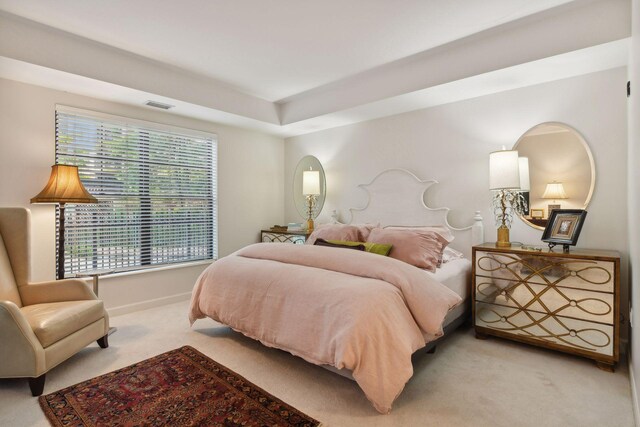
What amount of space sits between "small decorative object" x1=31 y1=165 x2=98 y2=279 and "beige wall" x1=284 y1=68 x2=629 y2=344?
292cm

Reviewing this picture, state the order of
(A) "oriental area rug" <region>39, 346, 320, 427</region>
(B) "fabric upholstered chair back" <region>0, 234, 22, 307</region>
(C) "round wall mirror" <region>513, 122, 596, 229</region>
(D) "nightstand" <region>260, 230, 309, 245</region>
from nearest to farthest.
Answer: (A) "oriental area rug" <region>39, 346, 320, 427</region> → (B) "fabric upholstered chair back" <region>0, 234, 22, 307</region> → (C) "round wall mirror" <region>513, 122, 596, 229</region> → (D) "nightstand" <region>260, 230, 309, 245</region>

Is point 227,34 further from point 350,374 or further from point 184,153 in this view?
point 350,374

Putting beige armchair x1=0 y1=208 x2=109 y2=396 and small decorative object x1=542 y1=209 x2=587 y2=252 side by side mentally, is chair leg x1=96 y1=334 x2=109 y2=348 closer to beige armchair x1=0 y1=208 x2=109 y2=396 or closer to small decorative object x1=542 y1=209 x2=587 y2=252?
beige armchair x1=0 y1=208 x2=109 y2=396

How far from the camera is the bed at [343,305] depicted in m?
1.84

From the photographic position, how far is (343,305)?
6.48ft

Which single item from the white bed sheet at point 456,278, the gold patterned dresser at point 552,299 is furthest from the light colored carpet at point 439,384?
the white bed sheet at point 456,278

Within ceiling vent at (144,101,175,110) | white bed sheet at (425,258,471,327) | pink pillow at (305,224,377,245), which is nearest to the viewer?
white bed sheet at (425,258,471,327)

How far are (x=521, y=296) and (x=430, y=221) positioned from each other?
4.07 ft

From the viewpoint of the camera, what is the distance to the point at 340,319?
6.39ft

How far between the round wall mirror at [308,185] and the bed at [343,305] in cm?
167

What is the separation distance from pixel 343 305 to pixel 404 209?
221 centimetres

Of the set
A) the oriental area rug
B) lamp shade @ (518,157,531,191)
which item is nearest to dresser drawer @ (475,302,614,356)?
lamp shade @ (518,157,531,191)

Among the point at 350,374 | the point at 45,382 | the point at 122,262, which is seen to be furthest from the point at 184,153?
the point at 350,374

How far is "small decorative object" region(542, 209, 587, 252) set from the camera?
8.45ft
